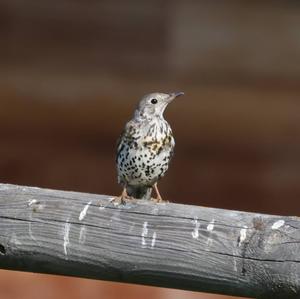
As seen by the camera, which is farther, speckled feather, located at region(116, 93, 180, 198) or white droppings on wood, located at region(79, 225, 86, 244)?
speckled feather, located at region(116, 93, 180, 198)

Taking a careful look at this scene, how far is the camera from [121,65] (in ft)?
23.1

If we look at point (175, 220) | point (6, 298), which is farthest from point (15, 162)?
point (175, 220)

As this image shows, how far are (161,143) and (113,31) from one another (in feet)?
5.73

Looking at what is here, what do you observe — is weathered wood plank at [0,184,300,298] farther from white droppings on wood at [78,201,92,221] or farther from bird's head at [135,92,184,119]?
bird's head at [135,92,184,119]

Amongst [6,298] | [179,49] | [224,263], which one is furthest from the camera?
[179,49]

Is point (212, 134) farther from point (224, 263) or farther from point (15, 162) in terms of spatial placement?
point (224, 263)

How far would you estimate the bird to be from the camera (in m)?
5.45

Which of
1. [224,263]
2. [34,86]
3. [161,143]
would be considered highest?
[34,86]

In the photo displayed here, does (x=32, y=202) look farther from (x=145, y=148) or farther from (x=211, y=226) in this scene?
(x=145, y=148)

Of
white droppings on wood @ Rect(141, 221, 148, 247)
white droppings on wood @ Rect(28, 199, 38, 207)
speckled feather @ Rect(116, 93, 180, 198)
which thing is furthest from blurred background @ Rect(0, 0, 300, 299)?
white droppings on wood @ Rect(141, 221, 148, 247)

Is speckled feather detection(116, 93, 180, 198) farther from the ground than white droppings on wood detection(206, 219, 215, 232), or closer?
farther from the ground

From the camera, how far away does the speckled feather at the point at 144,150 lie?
545 cm

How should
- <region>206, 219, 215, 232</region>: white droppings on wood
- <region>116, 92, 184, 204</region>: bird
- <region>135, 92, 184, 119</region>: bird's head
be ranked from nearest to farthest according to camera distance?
<region>206, 219, 215, 232</region>: white droppings on wood
<region>116, 92, 184, 204</region>: bird
<region>135, 92, 184, 119</region>: bird's head

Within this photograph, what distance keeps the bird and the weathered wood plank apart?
1687 mm
